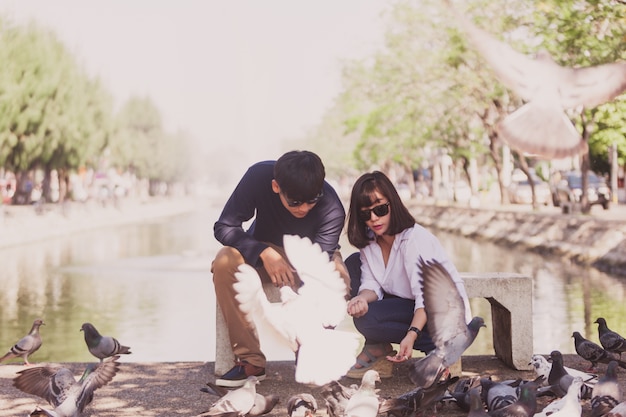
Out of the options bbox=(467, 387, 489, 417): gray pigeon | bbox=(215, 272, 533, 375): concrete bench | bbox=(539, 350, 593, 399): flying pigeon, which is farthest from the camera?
bbox=(215, 272, 533, 375): concrete bench

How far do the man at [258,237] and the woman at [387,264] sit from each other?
7.4 inches

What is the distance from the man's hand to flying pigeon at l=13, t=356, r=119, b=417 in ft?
3.56

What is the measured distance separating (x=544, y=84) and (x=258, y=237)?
2.98m

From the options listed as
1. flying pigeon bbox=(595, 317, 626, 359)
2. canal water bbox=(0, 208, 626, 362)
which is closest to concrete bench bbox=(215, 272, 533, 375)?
canal water bbox=(0, 208, 626, 362)

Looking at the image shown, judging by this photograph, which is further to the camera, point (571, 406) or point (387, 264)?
point (387, 264)

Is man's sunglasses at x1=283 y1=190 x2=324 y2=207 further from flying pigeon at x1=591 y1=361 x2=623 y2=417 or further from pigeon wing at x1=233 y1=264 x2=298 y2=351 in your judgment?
flying pigeon at x1=591 y1=361 x2=623 y2=417

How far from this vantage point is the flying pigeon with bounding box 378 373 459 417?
5395 millimetres

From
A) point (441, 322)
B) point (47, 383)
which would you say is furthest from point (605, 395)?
point (47, 383)

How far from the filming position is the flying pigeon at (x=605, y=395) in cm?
532

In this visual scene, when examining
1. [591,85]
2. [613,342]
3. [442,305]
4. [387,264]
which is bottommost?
[613,342]

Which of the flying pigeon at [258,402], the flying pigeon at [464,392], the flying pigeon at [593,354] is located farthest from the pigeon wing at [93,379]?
the flying pigeon at [593,354]

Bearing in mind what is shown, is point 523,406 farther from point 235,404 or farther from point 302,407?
point 235,404

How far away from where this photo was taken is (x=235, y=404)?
525 centimetres

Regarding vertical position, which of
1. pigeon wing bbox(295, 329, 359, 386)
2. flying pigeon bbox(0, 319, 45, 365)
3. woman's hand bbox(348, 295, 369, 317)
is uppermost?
woman's hand bbox(348, 295, 369, 317)
